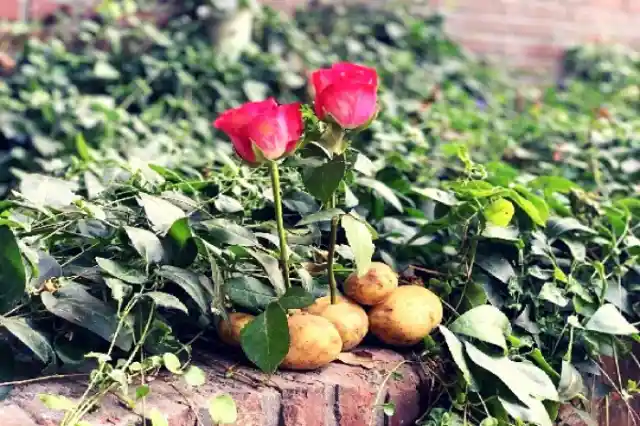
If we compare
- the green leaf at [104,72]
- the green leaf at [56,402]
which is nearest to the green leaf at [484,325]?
the green leaf at [56,402]

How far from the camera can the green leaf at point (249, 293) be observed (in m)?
0.93

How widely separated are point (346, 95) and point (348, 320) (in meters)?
0.30

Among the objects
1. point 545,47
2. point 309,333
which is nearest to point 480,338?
point 309,333

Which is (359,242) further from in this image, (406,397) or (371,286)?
(406,397)

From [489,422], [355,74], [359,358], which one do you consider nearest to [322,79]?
[355,74]

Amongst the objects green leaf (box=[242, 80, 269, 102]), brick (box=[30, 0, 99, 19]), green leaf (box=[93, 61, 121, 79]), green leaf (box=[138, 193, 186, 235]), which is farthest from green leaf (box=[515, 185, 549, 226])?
brick (box=[30, 0, 99, 19])

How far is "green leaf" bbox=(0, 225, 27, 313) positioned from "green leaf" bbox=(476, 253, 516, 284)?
2.07 ft

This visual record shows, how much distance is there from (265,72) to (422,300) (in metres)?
1.63

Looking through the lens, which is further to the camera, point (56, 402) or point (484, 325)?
point (484, 325)

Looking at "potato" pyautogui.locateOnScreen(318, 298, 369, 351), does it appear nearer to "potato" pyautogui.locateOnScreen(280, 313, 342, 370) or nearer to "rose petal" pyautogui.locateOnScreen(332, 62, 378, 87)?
"potato" pyautogui.locateOnScreen(280, 313, 342, 370)

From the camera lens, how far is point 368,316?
102cm

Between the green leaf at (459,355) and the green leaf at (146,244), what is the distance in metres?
0.38

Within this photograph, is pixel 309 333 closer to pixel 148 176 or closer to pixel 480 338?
pixel 480 338

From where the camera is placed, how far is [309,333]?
2.98ft
